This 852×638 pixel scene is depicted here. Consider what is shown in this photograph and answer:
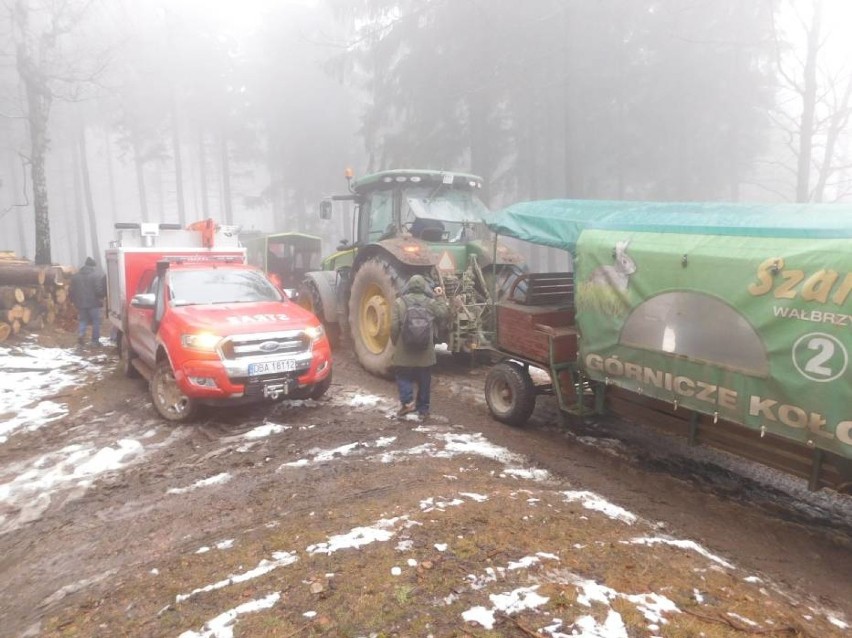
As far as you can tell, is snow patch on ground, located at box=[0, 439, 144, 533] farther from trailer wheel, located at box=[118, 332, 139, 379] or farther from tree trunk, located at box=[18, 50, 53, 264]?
tree trunk, located at box=[18, 50, 53, 264]

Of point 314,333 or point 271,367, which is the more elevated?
point 314,333

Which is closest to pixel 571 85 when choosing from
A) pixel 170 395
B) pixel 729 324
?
pixel 729 324

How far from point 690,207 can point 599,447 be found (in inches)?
104

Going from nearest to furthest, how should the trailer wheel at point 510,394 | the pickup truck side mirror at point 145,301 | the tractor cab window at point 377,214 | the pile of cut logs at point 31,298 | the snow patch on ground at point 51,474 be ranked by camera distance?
1. the snow patch on ground at point 51,474
2. the trailer wheel at point 510,394
3. the pickup truck side mirror at point 145,301
4. the tractor cab window at point 377,214
5. the pile of cut logs at point 31,298

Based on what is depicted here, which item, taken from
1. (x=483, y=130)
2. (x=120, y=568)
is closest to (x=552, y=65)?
(x=483, y=130)

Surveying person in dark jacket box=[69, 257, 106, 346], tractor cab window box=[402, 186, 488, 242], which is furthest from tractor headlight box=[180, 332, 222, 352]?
person in dark jacket box=[69, 257, 106, 346]

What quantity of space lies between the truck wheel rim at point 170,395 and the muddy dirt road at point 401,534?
0.29 metres

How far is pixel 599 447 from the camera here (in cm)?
583

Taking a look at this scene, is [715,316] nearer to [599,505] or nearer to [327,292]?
[599,505]

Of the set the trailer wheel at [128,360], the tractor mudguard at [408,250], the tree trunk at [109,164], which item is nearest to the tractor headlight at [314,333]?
the tractor mudguard at [408,250]

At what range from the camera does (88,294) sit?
11445mm

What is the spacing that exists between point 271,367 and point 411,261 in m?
2.66

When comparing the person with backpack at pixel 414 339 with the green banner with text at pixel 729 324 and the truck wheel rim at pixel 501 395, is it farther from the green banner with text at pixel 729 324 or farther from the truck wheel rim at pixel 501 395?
the green banner with text at pixel 729 324

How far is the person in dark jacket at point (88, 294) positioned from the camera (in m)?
11.4
